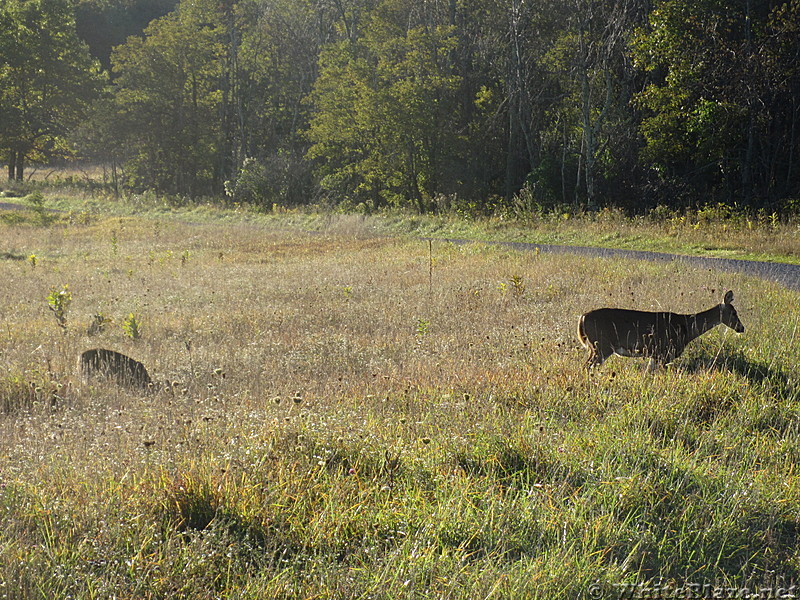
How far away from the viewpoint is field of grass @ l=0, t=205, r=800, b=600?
9.67ft

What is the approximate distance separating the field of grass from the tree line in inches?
574

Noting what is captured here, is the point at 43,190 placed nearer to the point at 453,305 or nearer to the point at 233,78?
the point at 233,78

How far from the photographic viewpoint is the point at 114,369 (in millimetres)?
6410

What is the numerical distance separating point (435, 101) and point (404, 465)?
87.5 ft

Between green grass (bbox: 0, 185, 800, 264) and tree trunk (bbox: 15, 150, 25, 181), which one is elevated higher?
tree trunk (bbox: 15, 150, 25, 181)

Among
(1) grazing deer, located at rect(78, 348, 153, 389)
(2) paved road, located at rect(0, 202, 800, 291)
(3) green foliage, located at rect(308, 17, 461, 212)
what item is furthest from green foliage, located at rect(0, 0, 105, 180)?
(1) grazing deer, located at rect(78, 348, 153, 389)

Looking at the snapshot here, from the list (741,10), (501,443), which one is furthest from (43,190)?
(501,443)

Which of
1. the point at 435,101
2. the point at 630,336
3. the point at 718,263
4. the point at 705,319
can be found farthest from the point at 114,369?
the point at 435,101

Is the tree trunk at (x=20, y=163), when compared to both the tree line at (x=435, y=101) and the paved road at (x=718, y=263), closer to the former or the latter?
the tree line at (x=435, y=101)

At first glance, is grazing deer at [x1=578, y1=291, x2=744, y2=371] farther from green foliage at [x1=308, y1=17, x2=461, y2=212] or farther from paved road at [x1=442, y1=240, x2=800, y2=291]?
green foliage at [x1=308, y1=17, x2=461, y2=212]

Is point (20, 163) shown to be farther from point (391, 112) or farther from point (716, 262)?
point (716, 262)

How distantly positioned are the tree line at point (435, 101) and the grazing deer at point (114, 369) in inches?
727

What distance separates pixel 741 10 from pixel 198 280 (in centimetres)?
1756

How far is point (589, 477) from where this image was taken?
3.73m
